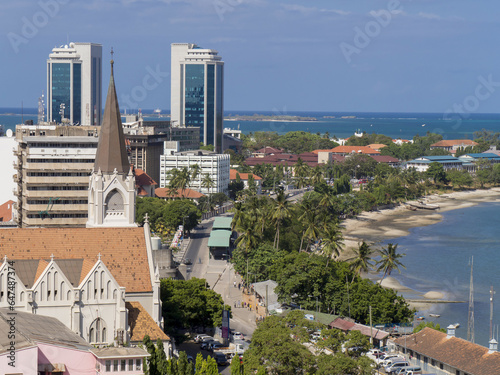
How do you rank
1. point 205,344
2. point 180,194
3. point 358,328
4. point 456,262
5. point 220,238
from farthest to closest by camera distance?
point 180,194, point 456,262, point 220,238, point 358,328, point 205,344

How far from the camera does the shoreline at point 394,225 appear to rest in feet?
319

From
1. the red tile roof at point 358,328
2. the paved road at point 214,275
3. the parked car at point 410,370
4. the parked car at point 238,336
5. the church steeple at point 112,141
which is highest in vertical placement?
the church steeple at point 112,141

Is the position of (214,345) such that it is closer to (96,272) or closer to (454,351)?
(96,272)

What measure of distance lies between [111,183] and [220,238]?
161 ft

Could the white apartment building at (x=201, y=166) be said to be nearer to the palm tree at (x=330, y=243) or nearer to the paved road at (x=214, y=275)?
the paved road at (x=214, y=275)

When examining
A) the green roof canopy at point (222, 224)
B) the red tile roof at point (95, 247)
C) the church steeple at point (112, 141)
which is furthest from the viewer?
the green roof canopy at point (222, 224)

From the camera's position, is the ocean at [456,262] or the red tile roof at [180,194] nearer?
the ocean at [456,262]

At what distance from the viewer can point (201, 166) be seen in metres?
172

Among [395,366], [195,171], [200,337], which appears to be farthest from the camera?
[195,171]

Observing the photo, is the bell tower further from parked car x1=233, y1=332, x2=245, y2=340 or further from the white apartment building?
the white apartment building

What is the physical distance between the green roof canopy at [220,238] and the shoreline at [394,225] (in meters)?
15.1

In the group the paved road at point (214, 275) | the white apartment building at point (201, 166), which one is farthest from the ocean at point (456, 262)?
the white apartment building at point (201, 166)

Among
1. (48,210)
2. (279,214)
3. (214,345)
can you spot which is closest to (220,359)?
(214,345)

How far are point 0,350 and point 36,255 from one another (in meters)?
20.2
